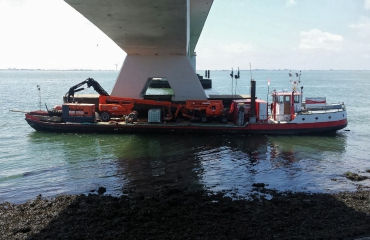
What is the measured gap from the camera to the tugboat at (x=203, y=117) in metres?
24.3

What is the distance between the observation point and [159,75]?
28.7 meters

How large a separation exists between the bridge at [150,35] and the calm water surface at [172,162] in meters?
6.13

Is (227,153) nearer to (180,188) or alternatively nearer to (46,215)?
(180,188)

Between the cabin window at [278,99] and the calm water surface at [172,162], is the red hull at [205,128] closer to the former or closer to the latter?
the calm water surface at [172,162]

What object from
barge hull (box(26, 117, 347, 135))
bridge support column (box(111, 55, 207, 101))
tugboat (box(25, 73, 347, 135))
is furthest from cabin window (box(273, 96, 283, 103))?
bridge support column (box(111, 55, 207, 101))

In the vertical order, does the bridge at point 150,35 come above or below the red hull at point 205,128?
above

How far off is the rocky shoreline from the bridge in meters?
8.01

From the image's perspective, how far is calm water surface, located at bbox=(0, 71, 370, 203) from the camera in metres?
14.0

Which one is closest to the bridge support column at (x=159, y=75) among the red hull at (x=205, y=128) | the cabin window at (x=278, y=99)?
the red hull at (x=205, y=128)

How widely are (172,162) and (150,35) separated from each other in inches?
354

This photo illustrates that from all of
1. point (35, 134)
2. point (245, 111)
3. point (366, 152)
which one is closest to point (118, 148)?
point (35, 134)

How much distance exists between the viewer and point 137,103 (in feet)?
87.8

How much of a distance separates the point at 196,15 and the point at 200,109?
32.2 feet

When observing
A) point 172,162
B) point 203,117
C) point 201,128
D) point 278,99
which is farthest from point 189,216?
point 278,99
